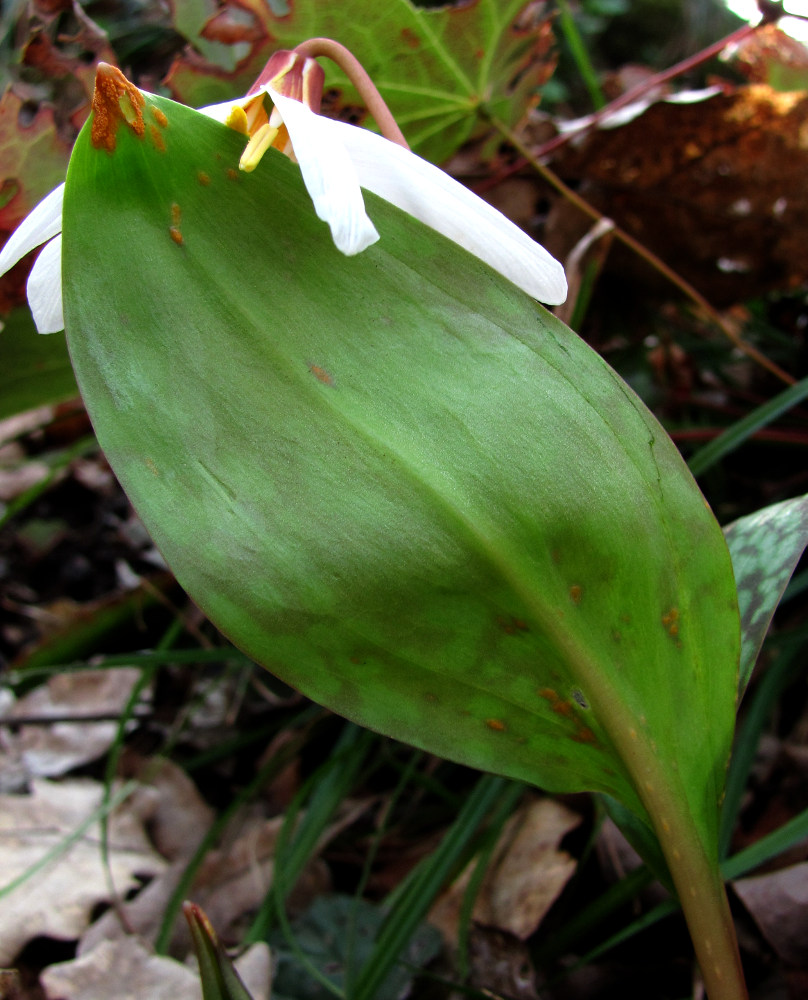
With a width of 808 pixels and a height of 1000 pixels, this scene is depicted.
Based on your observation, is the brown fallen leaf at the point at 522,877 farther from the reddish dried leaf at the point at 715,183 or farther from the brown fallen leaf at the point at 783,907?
the reddish dried leaf at the point at 715,183

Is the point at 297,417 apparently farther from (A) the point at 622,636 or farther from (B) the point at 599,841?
(B) the point at 599,841

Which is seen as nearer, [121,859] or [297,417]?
[297,417]

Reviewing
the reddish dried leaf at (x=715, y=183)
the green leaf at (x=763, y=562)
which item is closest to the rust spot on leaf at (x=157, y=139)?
the green leaf at (x=763, y=562)

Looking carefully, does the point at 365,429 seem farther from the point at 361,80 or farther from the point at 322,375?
the point at 361,80

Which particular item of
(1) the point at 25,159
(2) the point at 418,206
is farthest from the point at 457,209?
(1) the point at 25,159

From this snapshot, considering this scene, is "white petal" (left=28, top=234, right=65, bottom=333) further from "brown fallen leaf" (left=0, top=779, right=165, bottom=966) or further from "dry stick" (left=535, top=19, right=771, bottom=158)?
"dry stick" (left=535, top=19, right=771, bottom=158)

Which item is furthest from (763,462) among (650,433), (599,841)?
(650,433)

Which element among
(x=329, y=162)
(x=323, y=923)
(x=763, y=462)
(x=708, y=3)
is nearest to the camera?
(x=329, y=162)
